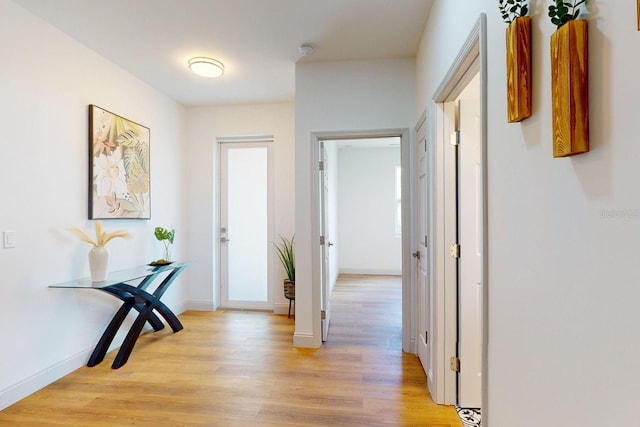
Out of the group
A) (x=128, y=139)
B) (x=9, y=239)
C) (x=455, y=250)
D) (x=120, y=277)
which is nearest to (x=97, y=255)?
(x=120, y=277)

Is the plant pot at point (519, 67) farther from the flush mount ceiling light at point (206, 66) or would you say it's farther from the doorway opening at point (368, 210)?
the doorway opening at point (368, 210)

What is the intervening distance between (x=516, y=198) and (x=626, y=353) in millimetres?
529

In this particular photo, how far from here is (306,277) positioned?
294 centimetres

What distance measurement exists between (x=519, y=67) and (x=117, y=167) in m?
3.23

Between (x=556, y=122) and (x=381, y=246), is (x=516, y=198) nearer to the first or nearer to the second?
(x=556, y=122)

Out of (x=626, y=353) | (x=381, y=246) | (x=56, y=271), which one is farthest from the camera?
(x=381, y=246)

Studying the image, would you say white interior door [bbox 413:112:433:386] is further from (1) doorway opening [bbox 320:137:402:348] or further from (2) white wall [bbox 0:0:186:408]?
(1) doorway opening [bbox 320:137:402:348]

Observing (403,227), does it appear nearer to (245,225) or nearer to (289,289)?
(289,289)

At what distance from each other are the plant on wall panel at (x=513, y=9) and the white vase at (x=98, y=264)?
2969 millimetres

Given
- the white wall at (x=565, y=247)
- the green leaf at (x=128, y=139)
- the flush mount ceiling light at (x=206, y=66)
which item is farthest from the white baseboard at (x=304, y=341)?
the flush mount ceiling light at (x=206, y=66)

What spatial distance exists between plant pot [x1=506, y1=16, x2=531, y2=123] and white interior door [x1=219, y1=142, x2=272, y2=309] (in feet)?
10.9

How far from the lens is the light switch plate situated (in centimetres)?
204

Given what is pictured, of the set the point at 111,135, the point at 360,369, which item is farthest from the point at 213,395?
the point at 111,135

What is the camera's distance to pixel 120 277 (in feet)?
8.81
